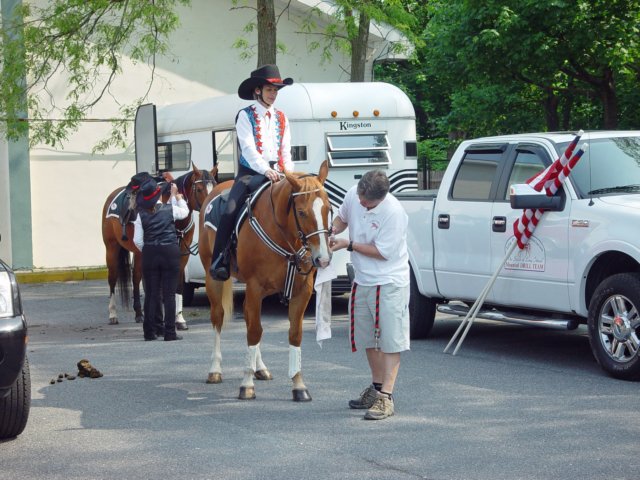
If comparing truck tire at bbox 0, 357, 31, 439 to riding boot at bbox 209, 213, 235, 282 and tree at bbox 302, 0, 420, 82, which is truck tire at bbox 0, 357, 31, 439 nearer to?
riding boot at bbox 209, 213, 235, 282

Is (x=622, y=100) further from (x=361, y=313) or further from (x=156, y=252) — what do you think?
(x=361, y=313)

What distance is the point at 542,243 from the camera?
426 inches

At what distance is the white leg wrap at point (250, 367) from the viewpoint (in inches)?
375

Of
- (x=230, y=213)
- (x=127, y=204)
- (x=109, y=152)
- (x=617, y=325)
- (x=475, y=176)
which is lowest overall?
(x=617, y=325)

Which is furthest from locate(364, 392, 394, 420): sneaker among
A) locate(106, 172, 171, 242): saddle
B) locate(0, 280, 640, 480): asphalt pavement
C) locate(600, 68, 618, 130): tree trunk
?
locate(600, 68, 618, 130): tree trunk

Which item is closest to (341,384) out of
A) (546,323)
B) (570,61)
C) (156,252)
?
(546,323)

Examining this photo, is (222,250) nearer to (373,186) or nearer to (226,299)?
(226,299)

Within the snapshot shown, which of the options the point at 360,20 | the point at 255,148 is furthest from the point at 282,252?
the point at 360,20

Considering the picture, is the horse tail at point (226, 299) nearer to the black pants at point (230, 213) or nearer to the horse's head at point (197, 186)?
the black pants at point (230, 213)

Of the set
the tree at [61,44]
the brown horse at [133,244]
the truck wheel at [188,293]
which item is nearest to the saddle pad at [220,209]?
the brown horse at [133,244]

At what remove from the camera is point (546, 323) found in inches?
424

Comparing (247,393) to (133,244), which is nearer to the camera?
(247,393)

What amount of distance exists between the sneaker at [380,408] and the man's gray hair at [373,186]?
1453 millimetres

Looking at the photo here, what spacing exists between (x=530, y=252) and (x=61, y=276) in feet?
45.0
